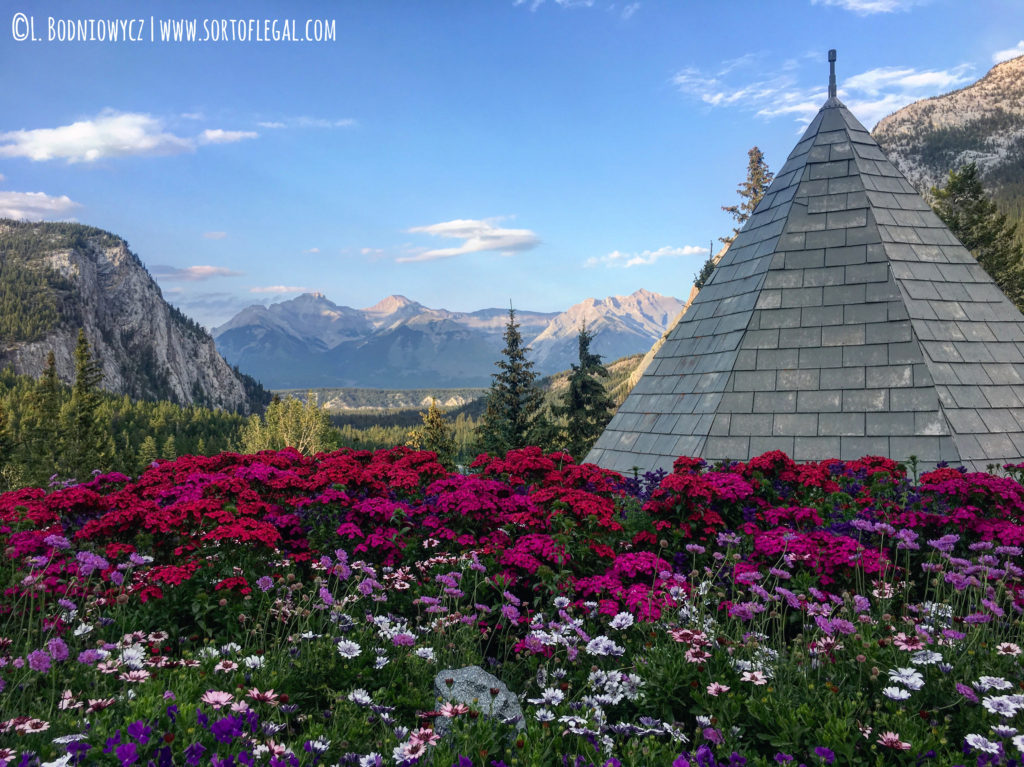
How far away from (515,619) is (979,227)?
5418 centimetres

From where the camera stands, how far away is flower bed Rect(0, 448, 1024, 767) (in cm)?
316

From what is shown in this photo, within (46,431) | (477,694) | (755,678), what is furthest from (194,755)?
(46,431)

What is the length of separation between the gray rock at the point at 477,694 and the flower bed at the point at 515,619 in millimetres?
64

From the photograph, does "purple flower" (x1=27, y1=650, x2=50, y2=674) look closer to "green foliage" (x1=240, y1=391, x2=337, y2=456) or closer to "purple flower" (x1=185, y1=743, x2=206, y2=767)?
"purple flower" (x1=185, y1=743, x2=206, y2=767)

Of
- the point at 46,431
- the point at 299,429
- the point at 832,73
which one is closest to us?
the point at 832,73

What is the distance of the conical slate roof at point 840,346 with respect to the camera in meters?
8.96

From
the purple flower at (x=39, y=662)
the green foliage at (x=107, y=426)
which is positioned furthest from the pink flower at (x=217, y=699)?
the green foliage at (x=107, y=426)

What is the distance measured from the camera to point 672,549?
20.1ft

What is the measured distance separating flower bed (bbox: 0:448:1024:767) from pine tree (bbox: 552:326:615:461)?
80.9ft

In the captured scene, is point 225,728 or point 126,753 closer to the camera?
point 126,753

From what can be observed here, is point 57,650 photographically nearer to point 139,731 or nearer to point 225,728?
point 139,731

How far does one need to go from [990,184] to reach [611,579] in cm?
23404

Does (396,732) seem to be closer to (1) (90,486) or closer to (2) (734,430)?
(1) (90,486)

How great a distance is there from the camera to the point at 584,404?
108 feet
